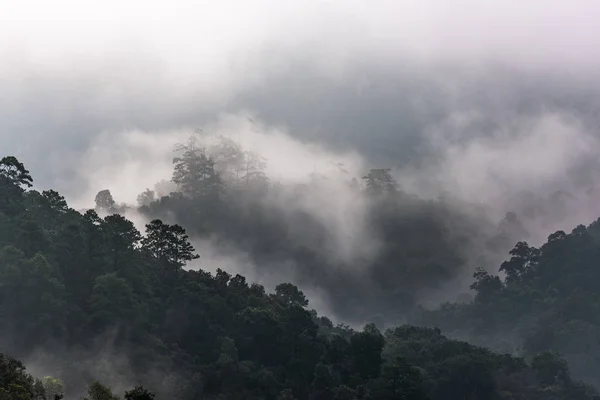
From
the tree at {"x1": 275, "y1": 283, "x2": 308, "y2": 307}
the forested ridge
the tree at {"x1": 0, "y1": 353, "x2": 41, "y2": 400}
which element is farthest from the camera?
the tree at {"x1": 275, "y1": 283, "x2": 308, "y2": 307}

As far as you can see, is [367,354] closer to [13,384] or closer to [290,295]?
[290,295]

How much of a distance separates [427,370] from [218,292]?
39.4 metres

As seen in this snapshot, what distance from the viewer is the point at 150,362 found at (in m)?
113

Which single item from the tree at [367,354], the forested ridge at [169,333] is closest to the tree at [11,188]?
the forested ridge at [169,333]

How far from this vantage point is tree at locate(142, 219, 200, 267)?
13488 cm

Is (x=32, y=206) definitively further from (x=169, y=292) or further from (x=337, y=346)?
(x=337, y=346)

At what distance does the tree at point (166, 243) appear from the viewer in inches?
5310

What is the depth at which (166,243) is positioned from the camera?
136 metres

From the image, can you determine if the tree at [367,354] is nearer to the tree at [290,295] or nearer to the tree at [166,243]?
the tree at [290,295]

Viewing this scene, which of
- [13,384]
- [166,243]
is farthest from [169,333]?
[13,384]

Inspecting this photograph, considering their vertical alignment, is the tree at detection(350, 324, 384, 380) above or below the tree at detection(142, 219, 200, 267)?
below

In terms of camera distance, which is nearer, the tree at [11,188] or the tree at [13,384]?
the tree at [13,384]

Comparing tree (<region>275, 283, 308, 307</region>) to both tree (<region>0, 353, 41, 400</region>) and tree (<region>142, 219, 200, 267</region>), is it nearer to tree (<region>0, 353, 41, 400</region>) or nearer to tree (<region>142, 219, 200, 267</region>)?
tree (<region>142, 219, 200, 267</region>)

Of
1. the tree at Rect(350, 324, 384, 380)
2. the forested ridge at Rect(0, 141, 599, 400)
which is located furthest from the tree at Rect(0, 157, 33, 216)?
the tree at Rect(350, 324, 384, 380)
